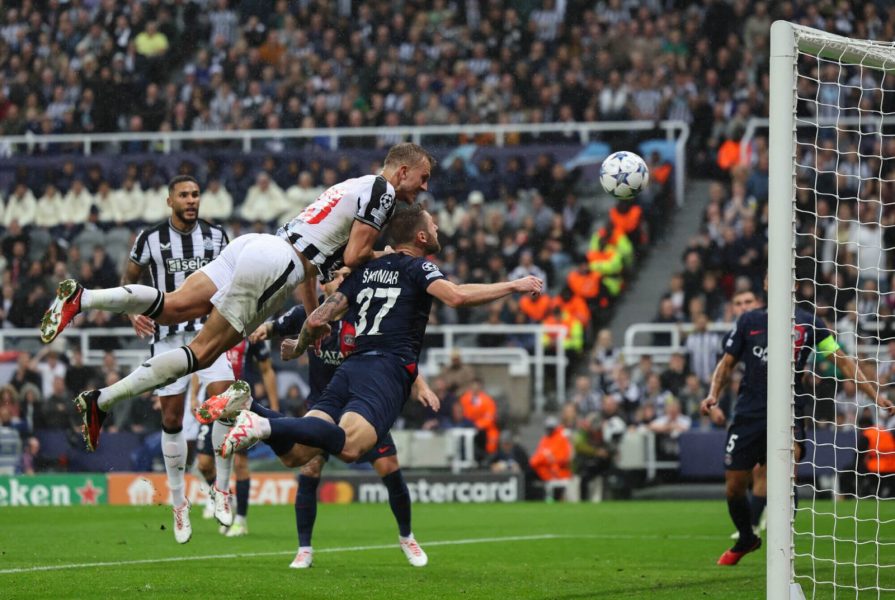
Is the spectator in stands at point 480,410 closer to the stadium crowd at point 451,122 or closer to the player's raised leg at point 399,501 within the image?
the stadium crowd at point 451,122

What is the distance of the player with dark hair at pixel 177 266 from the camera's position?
36.5 ft

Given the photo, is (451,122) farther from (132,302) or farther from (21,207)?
(132,302)

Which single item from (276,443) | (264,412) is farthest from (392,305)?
(276,443)

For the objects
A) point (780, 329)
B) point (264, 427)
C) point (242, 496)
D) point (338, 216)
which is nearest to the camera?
point (780, 329)

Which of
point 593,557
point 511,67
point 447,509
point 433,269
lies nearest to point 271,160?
point 511,67

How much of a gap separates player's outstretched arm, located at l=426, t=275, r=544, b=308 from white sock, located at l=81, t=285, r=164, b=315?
1.84 metres

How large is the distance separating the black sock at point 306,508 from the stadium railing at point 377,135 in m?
14.6

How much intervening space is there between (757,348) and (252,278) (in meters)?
4.51

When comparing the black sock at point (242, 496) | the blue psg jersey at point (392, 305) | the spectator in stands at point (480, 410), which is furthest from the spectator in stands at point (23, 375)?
the blue psg jersey at point (392, 305)

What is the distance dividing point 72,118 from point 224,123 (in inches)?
129

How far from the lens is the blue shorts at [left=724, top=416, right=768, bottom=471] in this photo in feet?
34.6

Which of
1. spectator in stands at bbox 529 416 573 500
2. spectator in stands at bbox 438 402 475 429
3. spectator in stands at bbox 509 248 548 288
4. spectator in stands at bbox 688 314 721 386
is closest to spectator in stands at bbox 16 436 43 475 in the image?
spectator in stands at bbox 438 402 475 429

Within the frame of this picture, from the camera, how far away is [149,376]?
8.52 m

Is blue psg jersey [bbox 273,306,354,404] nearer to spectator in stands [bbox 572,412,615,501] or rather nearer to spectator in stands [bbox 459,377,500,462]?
spectator in stands [bbox 572,412,615,501]
